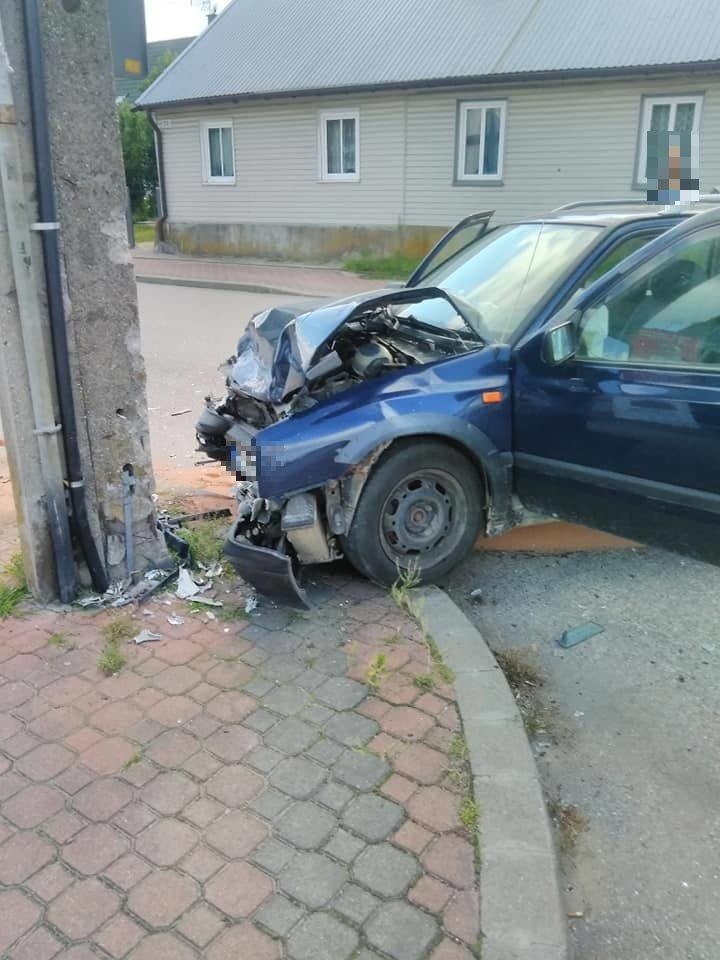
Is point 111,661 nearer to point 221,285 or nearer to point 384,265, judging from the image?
point 221,285

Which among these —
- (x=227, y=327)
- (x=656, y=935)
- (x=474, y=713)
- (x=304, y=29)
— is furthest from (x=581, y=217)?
(x=304, y=29)

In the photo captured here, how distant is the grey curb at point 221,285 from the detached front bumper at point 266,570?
1193 centimetres

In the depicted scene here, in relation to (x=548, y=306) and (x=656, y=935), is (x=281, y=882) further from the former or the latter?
(x=548, y=306)

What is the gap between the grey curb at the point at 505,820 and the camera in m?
2.27

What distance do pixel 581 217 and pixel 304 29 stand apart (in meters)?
19.5

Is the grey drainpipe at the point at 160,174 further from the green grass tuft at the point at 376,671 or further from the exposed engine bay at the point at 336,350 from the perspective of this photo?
the green grass tuft at the point at 376,671

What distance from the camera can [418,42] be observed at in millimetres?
18594

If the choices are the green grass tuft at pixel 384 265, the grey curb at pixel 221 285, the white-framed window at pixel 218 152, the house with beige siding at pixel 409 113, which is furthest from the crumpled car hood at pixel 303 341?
the white-framed window at pixel 218 152

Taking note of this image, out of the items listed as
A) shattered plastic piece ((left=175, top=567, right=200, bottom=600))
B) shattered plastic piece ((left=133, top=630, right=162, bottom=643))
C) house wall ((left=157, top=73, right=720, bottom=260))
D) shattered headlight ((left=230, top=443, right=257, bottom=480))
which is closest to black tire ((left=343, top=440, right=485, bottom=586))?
shattered headlight ((left=230, top=443, right=257, bottom=480))

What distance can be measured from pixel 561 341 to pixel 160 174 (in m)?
21.3

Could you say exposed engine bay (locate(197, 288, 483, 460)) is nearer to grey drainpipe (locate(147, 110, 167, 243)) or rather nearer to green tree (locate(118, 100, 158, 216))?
grey drainpipe (locate(147, 110, 167, 243))

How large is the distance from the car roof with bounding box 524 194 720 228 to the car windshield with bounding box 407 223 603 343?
0.07 metres

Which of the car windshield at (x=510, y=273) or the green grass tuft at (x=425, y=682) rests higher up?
the car windshield at (x=510, y=273)

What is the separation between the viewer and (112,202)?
11.5 ft
